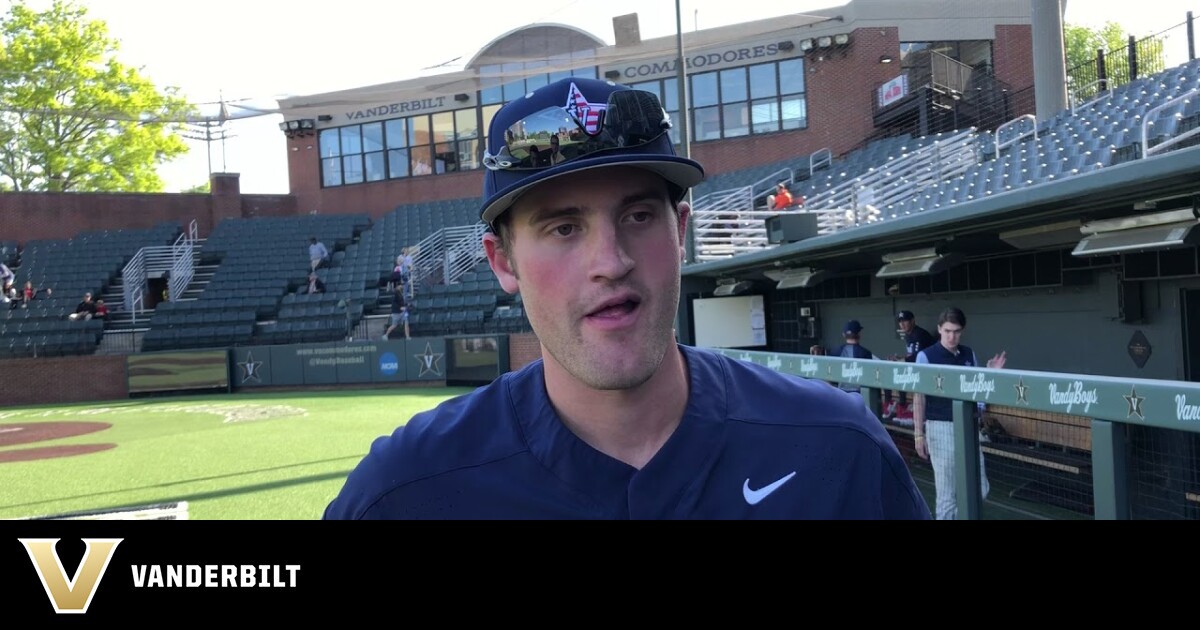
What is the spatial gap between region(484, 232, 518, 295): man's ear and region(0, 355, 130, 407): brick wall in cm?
2454

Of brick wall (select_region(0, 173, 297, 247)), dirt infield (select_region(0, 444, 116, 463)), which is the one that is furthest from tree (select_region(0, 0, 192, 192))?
dirt infield (select_region(0, 444, 116, 463))

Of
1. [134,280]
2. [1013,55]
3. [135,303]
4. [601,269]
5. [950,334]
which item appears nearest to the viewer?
[601,269]

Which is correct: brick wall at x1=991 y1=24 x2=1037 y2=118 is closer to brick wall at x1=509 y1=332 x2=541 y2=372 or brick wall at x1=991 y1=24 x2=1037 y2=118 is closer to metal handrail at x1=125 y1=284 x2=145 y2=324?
brick wall at x1=509 y1=332 x2=541 y2=372

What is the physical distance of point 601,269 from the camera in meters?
1.46

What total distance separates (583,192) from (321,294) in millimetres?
26653

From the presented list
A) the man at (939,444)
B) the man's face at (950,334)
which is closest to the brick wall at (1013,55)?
the man's face at (950,334)

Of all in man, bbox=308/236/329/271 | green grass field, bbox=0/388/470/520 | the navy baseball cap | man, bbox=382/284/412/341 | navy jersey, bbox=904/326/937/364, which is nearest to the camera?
the navy baseball cap
